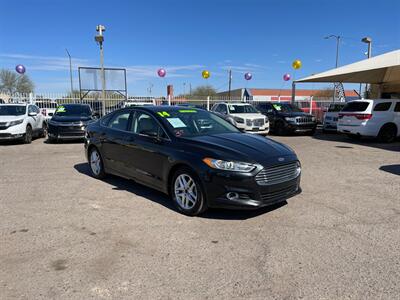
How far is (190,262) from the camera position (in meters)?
3.70

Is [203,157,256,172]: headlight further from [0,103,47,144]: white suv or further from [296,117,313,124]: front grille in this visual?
[296,117,313,124]: front grille

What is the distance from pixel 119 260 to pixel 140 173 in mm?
2367

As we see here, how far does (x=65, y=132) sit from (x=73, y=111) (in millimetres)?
1651

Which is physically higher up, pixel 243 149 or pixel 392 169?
pixel 243 149

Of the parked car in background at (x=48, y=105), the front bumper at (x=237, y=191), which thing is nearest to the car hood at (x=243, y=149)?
the front bumper at (x=237, y=191)

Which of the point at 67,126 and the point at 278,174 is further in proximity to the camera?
the point at 67,126

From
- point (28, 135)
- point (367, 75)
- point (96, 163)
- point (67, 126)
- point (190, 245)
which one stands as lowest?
point (190, 245)

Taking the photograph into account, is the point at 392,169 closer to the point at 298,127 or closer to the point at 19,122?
the point at 298,127

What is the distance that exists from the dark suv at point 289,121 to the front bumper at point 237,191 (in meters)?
12.9

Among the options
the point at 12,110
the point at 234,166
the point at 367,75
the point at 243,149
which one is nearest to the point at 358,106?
the point at 367,75

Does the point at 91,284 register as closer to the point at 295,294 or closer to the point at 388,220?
the point at 295,294

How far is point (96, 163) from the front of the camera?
7438 mm

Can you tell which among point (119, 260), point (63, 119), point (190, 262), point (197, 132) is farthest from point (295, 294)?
point (63, 119)

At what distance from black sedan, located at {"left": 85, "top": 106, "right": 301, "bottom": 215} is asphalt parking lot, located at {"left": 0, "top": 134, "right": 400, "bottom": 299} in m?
0.36
